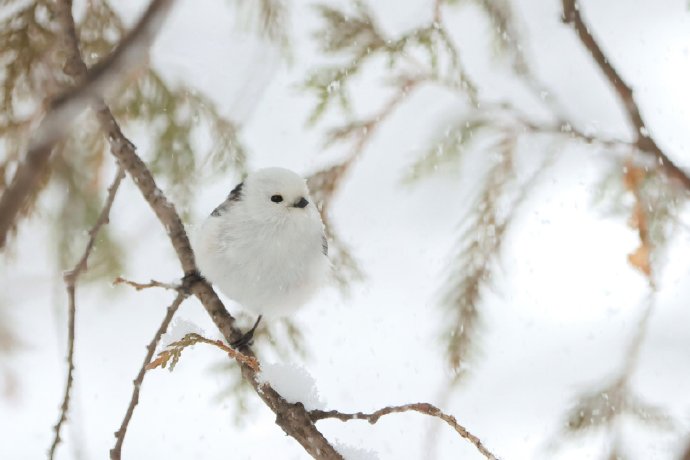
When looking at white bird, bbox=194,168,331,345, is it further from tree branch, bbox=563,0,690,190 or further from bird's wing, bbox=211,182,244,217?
tree branch, bbox=563,0,690,190

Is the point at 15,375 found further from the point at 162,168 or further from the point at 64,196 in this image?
the point at 162,168

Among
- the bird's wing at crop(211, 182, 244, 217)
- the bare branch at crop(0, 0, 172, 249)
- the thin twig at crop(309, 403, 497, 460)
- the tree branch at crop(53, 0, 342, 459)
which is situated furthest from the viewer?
the bird's wing at crop(211, 182, 244, 217)

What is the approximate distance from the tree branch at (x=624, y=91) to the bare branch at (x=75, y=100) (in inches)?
56.9

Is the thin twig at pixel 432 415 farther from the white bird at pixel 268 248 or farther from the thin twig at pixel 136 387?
the white bird at pixel 268 248

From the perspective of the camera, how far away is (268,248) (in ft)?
6.05

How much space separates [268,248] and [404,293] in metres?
1.36

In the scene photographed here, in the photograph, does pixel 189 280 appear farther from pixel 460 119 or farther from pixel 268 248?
pixel 460 119


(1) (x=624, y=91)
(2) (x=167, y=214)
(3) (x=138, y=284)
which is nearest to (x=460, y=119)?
(1) (x=624, y=91)

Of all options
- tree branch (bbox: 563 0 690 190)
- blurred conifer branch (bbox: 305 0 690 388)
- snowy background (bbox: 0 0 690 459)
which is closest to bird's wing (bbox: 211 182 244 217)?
blurred conifer branch (bbox: 305 0 690 388)

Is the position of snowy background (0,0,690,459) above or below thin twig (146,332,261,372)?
above

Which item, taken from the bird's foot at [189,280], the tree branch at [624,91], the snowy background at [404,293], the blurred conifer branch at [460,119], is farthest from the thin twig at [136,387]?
the tree branch at [624,91]

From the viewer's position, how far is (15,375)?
1927 mm

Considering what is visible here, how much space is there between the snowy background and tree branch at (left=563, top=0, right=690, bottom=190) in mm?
519

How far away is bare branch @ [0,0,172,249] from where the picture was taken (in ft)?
1.40
